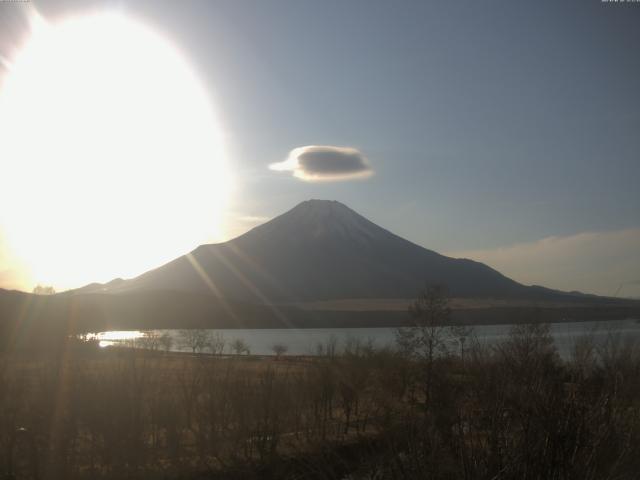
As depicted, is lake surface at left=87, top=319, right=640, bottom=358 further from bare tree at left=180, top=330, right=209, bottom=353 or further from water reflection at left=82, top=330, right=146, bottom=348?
bare tree at left=180, top=330, right=209, bottom=353

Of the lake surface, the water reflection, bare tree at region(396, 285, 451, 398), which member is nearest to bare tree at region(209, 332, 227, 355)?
the lake surface

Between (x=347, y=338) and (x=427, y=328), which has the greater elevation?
(x=427, y=328)

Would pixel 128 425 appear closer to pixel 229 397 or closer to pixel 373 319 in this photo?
pixel 229 397

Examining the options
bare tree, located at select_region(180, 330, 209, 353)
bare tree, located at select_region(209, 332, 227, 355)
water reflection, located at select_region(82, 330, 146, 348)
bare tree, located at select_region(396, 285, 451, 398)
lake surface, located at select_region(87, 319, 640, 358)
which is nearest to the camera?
water reflection, located at select_region(82, 330, 146, 348)

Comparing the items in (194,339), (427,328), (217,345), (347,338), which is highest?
(427,328)

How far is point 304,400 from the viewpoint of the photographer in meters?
21.5

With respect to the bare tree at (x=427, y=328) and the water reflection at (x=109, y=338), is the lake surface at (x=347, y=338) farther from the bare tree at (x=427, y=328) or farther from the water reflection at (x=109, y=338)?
the bare tree at (x=427, y=328)

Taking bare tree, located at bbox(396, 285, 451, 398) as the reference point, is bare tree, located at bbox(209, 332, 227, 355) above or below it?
below

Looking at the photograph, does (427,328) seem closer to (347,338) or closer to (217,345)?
(347,338)

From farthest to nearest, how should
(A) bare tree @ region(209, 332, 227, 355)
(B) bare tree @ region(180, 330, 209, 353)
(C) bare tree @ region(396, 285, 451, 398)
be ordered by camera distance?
1. (B) bare tree @ region(180, 330, 209, 353)
2. (A) bare tree @ region(209, 332, 227, 355)
3. (C) bare tree @ region(396, 285, 451, 398)

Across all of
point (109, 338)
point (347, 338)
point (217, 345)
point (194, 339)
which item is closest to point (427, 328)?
point (347, 338)

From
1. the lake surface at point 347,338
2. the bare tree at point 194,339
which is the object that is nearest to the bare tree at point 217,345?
the bare tree at point 194,339

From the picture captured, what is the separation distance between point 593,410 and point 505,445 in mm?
954

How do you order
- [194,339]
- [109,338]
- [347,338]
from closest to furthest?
1. [109,338]
2. [347,338]
3. [194,339]
